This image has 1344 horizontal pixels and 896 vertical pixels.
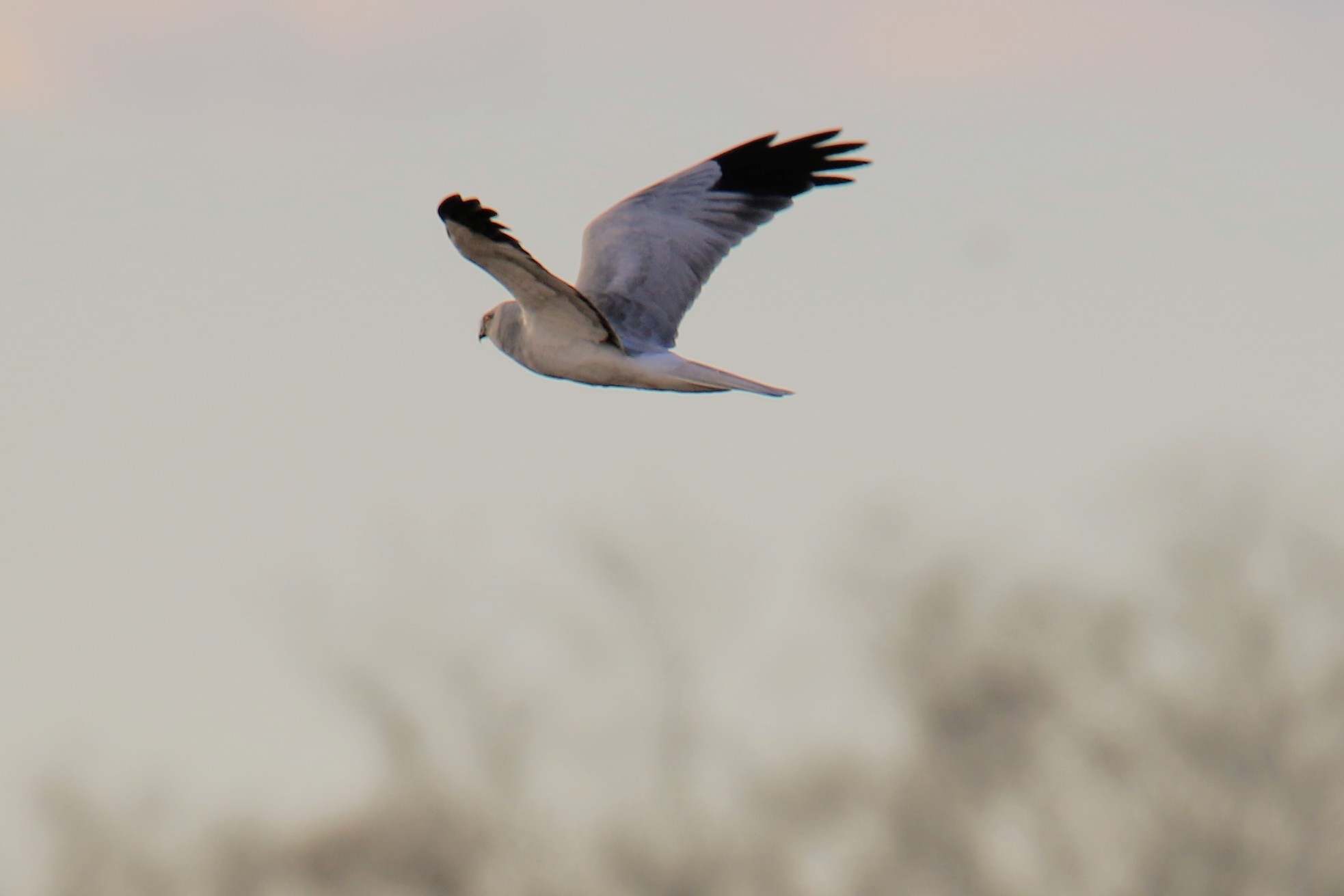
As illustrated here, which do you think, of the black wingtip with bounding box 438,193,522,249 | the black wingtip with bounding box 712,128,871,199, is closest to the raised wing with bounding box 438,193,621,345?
the black wingtip with bounding box 438,193,522,249

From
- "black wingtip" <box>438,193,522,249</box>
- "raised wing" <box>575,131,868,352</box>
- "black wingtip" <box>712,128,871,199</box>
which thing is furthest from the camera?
"black wingtip" <box>712,128,871,199</box>

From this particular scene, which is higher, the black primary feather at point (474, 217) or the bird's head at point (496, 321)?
the black primary feather at point (474, 217)

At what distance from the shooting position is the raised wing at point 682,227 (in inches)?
522

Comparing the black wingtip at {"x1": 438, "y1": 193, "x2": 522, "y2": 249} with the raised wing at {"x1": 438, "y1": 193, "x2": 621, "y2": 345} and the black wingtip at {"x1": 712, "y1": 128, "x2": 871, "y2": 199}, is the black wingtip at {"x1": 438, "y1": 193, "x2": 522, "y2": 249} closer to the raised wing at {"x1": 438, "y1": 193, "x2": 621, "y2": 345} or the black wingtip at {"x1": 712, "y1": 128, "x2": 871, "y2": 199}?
the raised wing at {"x1": 438, "y1": 193, "x2": 621, "y2": 345}

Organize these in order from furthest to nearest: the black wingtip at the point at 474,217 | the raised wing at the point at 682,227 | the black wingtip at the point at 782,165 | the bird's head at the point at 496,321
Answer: the black wingtip at the point at 782,165 < the raised wing at the point at 682,227 < the bird's head at the point at 496,321 < the black wingtip at the point at 474,217

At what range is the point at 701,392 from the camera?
11.8 meters

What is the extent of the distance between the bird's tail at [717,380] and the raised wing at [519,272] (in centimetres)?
42

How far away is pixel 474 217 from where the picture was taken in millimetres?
10719

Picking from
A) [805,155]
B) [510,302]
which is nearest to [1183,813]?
[805,155]

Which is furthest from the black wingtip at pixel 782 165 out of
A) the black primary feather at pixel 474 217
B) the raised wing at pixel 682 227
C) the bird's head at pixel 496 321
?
the black primary feather at pixel 474 217

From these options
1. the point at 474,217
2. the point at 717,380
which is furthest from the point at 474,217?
the point at 717,380

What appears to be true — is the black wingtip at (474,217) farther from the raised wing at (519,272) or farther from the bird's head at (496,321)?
the bird's head at (496,321)

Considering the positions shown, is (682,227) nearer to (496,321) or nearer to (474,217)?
(496,321)

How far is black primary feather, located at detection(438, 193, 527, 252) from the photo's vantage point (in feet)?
35.1
